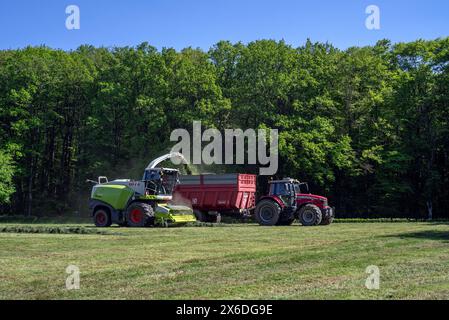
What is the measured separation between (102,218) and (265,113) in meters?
18.6

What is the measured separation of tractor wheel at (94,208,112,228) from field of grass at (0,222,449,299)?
8779mm

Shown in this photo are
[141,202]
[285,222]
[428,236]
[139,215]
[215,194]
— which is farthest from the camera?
[215,194]

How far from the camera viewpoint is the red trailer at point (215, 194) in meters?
28.9

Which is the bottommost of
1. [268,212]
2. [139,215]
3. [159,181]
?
[139,215]

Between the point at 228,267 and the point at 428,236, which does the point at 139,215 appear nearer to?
the point at 428,236

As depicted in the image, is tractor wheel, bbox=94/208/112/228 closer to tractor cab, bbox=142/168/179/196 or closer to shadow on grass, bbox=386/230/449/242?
tractor cab, bbox=142/168/179/196

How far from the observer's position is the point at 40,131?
161 ft

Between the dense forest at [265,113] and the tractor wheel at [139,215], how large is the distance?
51.8 feet

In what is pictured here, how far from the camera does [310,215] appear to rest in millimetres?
26391

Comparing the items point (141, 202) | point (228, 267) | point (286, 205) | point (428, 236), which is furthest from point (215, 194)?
point (228, 267)

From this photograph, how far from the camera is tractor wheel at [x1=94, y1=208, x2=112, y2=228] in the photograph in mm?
26625

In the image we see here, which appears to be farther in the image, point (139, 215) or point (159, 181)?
point (159, 181)

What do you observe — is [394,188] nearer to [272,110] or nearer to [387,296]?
[272,110]
